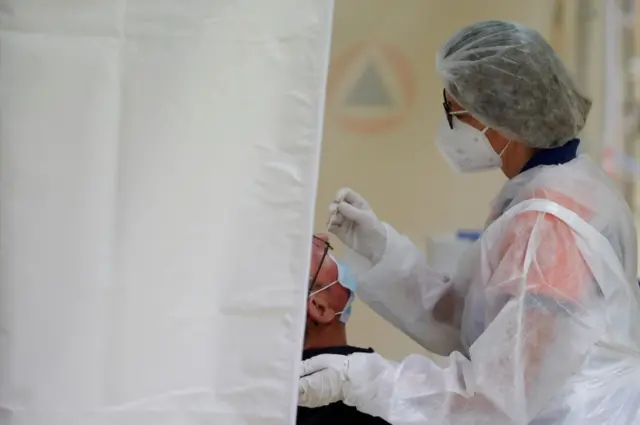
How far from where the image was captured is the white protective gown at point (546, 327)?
0.97 meters

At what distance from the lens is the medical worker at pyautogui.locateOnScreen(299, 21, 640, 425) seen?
0.98 meters

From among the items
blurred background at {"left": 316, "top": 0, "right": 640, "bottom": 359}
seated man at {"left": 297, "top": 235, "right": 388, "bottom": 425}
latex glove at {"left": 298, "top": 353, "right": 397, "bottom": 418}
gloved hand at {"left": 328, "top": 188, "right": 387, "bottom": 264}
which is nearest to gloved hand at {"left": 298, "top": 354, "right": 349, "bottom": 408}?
latex glove at {"left": 298, "top": 353, "right": 397, "bottom": 418}

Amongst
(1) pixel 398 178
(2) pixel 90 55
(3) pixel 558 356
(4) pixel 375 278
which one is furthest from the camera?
(1) pixel 398 178

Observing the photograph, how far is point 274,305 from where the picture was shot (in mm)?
802

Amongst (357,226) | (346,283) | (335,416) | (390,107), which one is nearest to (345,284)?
(346,283)

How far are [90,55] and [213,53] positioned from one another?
0.13m

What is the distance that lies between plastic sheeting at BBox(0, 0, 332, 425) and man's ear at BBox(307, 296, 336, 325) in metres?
0.46

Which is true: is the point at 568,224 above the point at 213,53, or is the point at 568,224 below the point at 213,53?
below

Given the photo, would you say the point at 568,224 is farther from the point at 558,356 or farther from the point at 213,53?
the point at 213,53

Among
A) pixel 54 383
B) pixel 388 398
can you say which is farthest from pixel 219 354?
pixel 388 398

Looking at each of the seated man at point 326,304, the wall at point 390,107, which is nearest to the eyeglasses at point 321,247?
the seated man at point 326,304

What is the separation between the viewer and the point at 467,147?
126 cm

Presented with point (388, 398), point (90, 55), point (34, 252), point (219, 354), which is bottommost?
point (388, 398)

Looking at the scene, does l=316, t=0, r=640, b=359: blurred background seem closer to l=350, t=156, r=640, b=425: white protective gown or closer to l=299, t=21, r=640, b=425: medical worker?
l=299, t=21, r=640, b=425: medical worker
